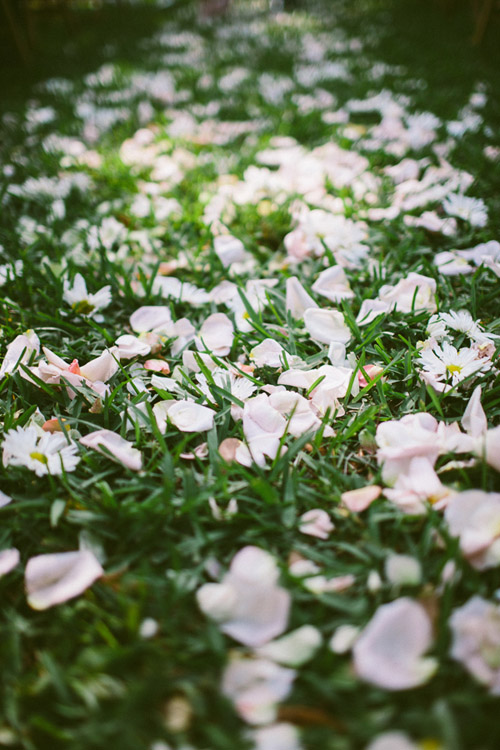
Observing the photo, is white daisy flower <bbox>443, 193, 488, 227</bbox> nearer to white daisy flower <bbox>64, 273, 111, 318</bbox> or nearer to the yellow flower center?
white daisy flower <bbox>64, 273, 111, 318</bbox>

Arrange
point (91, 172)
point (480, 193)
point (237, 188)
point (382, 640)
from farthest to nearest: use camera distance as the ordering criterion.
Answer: point (91, 172) → point (237, 188) → point (480, 193) → point (382, 640)

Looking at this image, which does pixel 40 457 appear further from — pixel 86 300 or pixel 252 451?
pixel 86 300

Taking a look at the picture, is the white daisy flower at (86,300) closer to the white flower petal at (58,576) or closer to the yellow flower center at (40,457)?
the yellow flower center at (40,457)

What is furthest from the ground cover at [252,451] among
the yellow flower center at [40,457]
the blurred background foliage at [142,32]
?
the blurred background foliage at [142,32]

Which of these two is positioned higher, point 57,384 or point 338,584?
point 57,384

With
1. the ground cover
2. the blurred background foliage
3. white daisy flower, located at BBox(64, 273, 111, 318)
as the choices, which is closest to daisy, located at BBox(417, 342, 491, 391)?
the ground cover

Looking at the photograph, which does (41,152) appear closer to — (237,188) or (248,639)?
(237,188)

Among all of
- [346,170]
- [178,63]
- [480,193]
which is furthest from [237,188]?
[178,63]
